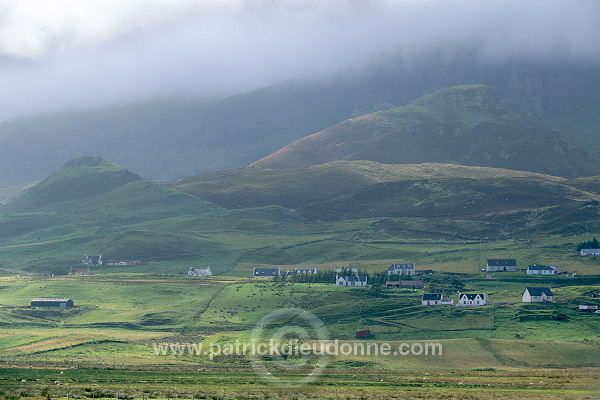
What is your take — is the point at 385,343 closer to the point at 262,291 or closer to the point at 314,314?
the point at 314,314

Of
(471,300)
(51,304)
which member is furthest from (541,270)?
(51,304)

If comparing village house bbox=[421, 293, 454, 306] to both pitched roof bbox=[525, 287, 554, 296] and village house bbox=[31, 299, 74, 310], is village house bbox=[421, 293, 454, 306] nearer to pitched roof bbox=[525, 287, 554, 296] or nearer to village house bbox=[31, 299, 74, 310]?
Answer: pitched roof bbox=[525, 287, 554, 296]

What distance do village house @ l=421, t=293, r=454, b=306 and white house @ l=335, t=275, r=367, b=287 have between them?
22014mm

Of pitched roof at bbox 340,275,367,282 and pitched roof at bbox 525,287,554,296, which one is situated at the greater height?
pitched roof at bbox 340,275,367,282

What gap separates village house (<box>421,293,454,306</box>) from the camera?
15975cm

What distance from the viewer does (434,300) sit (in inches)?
6314

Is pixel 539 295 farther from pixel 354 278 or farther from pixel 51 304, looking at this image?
pixel 51 304

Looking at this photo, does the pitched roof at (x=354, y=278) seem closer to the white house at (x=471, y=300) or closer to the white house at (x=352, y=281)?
the white house at (x=352, y=281)

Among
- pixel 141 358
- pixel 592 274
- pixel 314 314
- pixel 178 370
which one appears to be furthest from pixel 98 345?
pixel 592 274

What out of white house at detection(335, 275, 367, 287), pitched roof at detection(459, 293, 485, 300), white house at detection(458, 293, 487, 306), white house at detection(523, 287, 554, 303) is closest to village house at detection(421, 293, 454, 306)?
white house at detection(458, 293, 487, 306)

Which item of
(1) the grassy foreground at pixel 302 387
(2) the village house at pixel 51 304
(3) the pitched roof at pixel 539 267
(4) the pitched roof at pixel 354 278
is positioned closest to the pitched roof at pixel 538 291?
(3) the pitched roof at pixel 539 267

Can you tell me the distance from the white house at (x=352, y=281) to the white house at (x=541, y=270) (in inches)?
1518

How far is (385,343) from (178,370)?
37176 millimetres

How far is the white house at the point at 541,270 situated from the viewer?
195m
